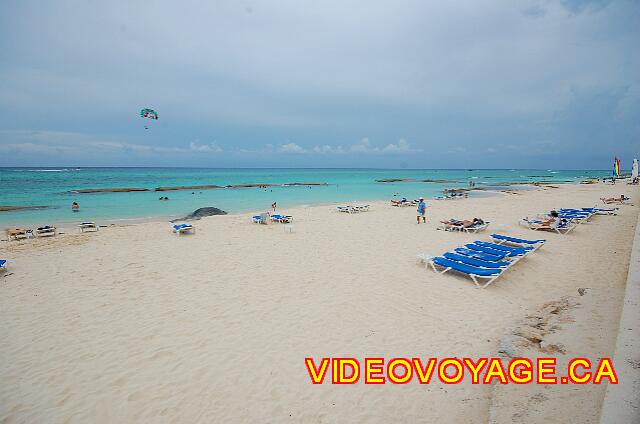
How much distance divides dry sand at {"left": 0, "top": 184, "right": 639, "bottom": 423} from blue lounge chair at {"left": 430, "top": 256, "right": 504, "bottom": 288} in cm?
23

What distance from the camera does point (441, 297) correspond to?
6473 millimetres

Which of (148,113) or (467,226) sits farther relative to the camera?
(148,113)

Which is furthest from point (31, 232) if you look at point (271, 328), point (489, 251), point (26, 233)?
point (489, 251)

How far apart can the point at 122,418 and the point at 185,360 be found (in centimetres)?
105

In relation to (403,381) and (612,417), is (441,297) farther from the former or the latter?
(612,417)

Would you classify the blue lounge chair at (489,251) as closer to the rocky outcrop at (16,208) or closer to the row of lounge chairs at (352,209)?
the row of lounge chairs at (352,209)

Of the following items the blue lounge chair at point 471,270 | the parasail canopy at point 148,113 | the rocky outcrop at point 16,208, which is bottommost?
the rocky outcrop at point 16,208

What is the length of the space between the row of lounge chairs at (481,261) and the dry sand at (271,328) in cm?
29

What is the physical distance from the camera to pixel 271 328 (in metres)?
5.31

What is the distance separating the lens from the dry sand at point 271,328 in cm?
358

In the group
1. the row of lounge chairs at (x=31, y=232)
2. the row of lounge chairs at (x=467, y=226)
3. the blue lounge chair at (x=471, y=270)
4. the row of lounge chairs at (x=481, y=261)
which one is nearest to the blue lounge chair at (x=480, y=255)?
the row of lounge chairs at (x=481, y=261)

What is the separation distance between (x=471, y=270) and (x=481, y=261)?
0.88 meters

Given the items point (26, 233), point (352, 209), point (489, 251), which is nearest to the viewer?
point (489, 251)

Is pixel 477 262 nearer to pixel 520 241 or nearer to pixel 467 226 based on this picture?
pixel 520 241
